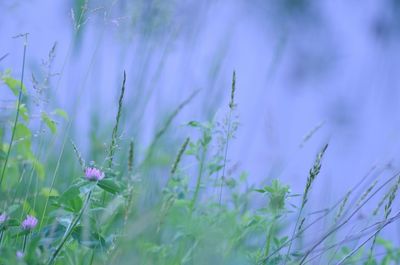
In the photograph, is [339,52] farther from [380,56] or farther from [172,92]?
[172,92]

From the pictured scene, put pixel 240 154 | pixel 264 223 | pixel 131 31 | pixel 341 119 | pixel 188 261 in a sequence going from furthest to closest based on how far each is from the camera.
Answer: pixel 341 119 → pixel 131 31 → pixel 240 154 → pixel 188 261 → pixel 264 223

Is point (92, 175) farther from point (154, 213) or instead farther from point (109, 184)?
point (154, 213)

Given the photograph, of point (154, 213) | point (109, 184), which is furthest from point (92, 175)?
point (154, 213)

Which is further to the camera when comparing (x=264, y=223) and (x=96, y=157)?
(x=96, y=157)

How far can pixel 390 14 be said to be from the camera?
4109 mm

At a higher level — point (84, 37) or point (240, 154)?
point (84, 37)

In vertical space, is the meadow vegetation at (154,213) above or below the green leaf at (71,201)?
above

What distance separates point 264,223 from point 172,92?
1.43 meters

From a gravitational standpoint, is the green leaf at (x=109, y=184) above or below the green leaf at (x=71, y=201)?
above

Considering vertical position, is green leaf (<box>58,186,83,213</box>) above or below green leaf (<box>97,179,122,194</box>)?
below

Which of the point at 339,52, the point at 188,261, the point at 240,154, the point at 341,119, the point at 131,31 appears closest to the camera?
the point at 188,261

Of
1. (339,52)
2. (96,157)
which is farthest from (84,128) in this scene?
(339,52)

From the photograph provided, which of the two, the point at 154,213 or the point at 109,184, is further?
the point at 154,213

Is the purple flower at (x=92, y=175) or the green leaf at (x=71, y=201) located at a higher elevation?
the purple flower at (x=92, y=175)
